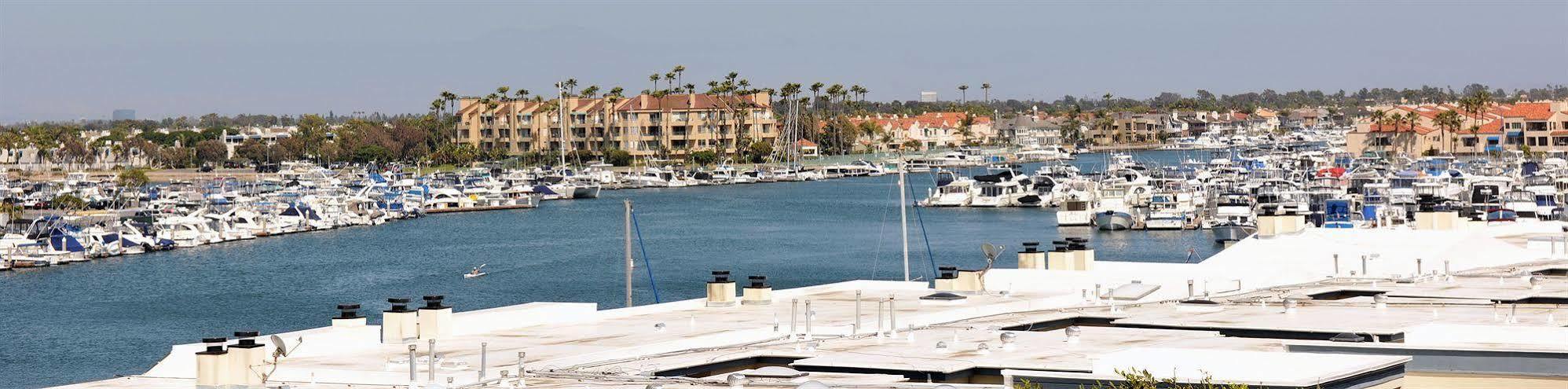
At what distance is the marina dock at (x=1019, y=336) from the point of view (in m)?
19.5

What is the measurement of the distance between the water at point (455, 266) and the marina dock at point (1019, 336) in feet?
94.8

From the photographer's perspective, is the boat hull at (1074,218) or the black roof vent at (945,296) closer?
the black roof vent at (945,296)

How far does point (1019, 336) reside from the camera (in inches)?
998

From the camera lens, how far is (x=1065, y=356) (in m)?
23.0

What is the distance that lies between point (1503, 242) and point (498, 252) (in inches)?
2883

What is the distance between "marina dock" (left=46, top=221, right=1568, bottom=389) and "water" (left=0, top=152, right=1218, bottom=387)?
2891cm

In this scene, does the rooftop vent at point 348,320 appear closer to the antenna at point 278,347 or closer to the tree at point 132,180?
the antenna at point 278,347

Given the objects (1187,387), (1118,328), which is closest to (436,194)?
(1118,328)

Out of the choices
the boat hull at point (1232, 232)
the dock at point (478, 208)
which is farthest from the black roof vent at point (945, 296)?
the dock at point (478, 208)

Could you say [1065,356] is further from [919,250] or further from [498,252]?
[498,252]

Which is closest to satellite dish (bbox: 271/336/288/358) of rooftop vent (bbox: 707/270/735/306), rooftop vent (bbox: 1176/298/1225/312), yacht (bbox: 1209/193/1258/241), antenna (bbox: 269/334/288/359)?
antenna (bbox: 269/334/288/359)

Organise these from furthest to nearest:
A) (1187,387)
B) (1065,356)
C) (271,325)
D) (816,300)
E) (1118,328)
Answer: (271,325)
(816,300)
(1118,328)
(1065,356)
(1187,387)

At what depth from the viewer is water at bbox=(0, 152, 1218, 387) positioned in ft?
231

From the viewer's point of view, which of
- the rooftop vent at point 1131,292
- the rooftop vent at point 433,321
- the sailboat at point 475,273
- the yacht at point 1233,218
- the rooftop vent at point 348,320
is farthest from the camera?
the yacht at point 1233,218
